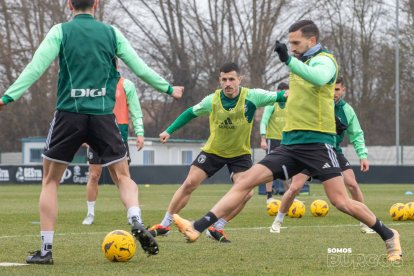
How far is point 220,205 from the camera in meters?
8.23

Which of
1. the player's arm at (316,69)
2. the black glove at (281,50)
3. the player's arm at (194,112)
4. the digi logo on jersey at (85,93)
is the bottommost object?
the player's arm at (194,112)

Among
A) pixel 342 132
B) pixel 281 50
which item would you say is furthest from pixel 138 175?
pixel 281 50

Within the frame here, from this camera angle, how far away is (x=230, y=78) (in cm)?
1086

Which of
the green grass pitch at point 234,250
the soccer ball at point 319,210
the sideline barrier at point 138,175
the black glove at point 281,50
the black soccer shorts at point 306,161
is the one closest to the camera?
the black glove at point 281,50

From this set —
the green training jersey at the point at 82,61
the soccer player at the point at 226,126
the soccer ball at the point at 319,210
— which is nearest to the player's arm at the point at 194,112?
the soccer player at the point at 226,126

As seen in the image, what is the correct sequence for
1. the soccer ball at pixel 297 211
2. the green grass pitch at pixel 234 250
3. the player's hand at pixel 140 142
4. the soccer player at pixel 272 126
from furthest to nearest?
the soccer player at pixel 272 126 < the soccer ball at pixel 297 211 < the player's hand at pixel 140 142 < the green grass pitch at pixel 234 250

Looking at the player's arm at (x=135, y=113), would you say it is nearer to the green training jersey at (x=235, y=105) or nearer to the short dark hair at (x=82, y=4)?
the green training jersey at (x=235, y=105)

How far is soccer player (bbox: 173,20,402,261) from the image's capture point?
324 inches

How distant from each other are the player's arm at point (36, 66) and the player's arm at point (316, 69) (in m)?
1.93

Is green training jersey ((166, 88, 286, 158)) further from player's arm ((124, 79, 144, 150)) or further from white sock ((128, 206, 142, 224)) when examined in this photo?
white sock ((128, 206, 142, 224))

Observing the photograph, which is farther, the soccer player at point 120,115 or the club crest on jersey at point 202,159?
the soccer player at point 120,115

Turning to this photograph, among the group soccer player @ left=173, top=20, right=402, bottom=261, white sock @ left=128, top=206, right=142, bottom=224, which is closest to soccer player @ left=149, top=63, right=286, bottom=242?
soccer player @ left=173, top=20, right=402, bottom=261

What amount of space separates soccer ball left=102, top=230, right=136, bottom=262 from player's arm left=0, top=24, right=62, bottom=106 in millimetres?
1490

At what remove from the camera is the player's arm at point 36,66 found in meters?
7.84
